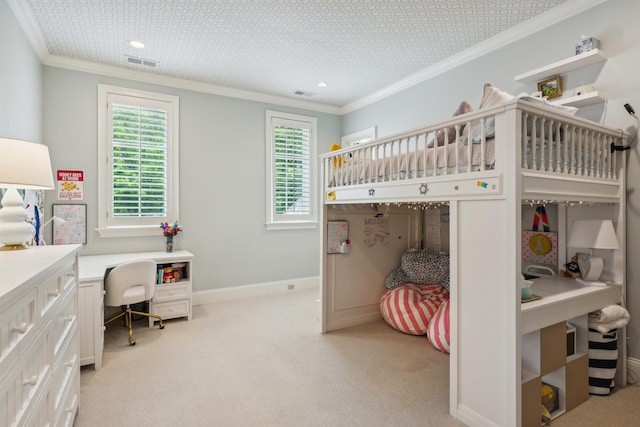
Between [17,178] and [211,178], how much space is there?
8.52 ft

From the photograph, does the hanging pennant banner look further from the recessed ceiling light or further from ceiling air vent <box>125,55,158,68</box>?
the recessed ceiling light

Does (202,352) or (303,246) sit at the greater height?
(303,246)

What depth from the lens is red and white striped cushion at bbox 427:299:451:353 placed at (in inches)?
106

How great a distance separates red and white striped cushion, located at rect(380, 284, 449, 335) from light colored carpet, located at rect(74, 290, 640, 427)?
0.10 m

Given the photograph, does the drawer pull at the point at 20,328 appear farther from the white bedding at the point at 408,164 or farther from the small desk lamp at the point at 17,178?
the white bedding at the point at 408,164

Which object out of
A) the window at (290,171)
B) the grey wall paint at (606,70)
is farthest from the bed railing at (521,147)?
the window at (290,171)

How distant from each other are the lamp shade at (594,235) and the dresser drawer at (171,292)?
3.47m

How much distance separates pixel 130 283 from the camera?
2.95 m

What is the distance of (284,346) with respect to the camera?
2.89 metres

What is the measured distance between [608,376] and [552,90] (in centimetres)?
209

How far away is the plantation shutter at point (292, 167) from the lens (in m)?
4.71

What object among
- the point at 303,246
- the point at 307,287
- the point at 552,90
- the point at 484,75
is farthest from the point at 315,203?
the point at 552,90

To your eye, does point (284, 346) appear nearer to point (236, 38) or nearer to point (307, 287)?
point (307, 287)

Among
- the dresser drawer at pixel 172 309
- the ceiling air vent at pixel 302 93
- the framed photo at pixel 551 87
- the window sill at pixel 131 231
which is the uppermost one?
the ceiling air vent at pixel 302 93
